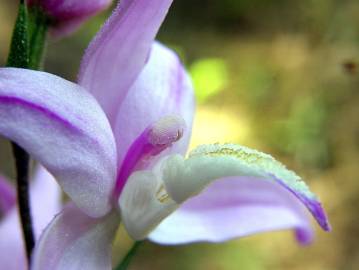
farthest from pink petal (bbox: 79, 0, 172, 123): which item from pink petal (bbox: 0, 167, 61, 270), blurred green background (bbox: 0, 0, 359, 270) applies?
blurred green background (bbox: 0, 0, 359, 270)

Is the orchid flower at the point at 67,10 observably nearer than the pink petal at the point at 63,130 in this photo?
No

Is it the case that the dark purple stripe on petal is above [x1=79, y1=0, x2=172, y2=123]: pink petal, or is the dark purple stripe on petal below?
below

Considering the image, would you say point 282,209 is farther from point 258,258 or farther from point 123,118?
point 258,258

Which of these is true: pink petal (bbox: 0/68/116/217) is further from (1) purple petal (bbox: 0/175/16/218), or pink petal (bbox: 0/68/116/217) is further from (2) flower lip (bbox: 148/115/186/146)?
(1) purple petal (bbox: 0/175/16/218)

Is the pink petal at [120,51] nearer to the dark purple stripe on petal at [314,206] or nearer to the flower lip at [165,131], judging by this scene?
the flower lip at [165,131]

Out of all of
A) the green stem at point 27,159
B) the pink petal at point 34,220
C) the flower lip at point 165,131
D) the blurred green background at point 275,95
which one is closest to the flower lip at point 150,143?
the flower lip at point 165,131
